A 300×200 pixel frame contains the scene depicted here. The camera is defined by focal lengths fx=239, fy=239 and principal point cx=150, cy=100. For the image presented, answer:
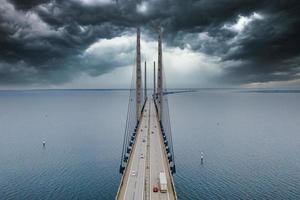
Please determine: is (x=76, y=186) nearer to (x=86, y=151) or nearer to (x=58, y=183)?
(x=58, y=183)

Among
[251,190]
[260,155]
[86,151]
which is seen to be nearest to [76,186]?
[86,151]

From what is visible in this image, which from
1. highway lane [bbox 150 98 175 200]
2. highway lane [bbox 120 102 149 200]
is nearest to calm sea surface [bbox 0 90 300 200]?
highway lane [bbox 150 98 175 200]

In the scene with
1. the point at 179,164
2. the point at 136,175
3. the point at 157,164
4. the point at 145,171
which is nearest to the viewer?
the point at 136,175

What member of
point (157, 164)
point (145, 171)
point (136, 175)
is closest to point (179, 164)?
point (157, 164)

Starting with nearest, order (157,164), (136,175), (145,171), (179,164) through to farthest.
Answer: (136,175) → (145,171) → (157,164) → (179,164)

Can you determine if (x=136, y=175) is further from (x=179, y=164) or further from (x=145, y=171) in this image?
(x=179, y=164)

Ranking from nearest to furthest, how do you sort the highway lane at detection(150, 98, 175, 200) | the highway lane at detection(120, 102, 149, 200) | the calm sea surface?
the highway lane at detection(150, 98, 175, 200), the highway lane at detection(120, 102, 149, 200), the calm sea surface

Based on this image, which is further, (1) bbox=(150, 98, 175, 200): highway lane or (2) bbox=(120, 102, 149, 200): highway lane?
(2) bbox=(120, 102, 149, 200): highway lane

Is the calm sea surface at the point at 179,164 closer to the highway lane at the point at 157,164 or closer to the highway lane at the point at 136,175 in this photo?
the highway lane at the point at 157,164

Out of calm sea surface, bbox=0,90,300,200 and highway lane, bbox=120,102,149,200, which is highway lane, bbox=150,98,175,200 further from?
calm sea surface, bbox=0,90,300,200
